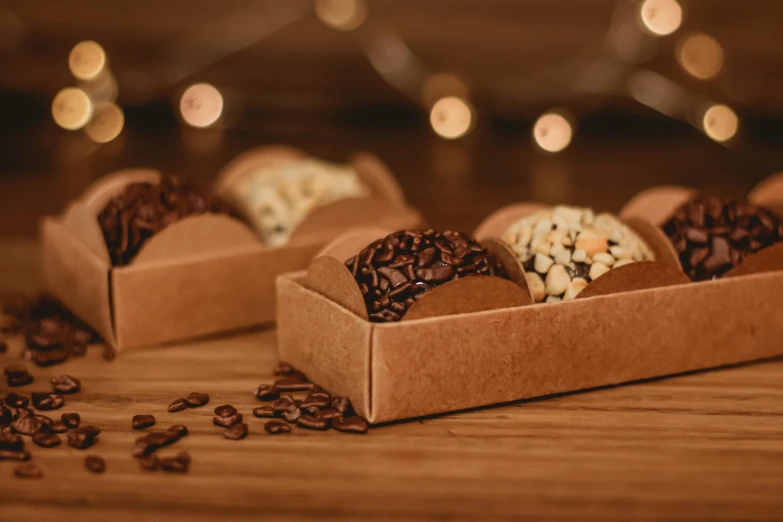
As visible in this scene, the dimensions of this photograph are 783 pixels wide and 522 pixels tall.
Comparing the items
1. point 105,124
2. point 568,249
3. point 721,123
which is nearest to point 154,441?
point 568,249

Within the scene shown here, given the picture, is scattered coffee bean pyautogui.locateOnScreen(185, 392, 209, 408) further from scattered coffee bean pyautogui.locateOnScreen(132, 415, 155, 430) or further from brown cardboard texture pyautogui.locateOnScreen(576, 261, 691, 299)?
brown cardboard texture pyautogui.locateOnScreen(576, 261, 691, 299)

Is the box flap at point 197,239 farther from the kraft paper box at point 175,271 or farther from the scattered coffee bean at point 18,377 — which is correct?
the scattered coffee bean at point 18,377

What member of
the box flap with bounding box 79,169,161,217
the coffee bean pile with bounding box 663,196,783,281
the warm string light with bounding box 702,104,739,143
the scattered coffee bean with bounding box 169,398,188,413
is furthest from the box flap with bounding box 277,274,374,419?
the warm string light with bounding box 702,104,739,143

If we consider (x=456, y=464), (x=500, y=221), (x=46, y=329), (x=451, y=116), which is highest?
(x=451, y=116)

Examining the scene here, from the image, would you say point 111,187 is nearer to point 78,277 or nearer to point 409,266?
point 78,277

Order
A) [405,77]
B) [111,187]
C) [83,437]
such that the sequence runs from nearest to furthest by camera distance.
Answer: [83,437]
[111,187]
[405,77]

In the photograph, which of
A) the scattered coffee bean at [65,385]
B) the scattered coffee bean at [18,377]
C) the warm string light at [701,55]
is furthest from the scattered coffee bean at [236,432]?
the warm string light at [701,55]

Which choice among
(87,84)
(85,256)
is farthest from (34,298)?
(87,84)

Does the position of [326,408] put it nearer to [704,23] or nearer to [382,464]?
[382,464]
